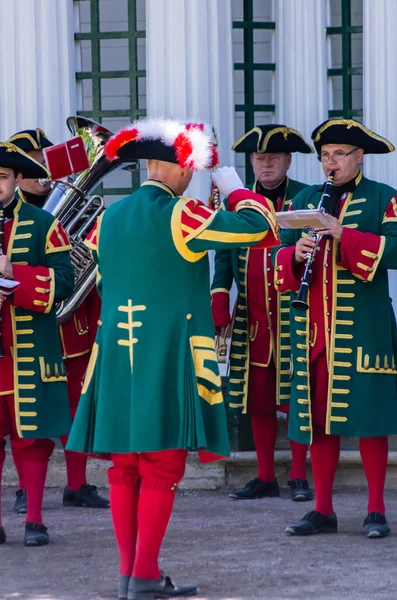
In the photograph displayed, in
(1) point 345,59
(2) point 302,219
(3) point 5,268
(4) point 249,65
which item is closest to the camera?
(2) point 302,219

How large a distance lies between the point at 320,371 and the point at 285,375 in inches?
36.5

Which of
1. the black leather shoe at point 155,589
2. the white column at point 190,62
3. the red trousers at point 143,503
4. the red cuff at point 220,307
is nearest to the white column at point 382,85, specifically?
the white column at point 190,62

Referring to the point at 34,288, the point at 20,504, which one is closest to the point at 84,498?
the point at 20,504

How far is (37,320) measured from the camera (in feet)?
21.7

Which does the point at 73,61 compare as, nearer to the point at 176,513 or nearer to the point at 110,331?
the point at 176,513

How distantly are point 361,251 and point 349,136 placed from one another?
574 millimetres

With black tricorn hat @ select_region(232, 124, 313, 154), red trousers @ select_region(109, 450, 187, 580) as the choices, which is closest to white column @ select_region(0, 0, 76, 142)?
black tricorn hat @ select_region(232, 124, 313, 154)

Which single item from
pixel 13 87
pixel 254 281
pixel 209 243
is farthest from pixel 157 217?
pixel 13 87

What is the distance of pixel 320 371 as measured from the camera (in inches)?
263

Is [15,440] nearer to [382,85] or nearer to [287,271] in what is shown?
[287,271]

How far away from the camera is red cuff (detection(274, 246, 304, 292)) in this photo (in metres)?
6.69

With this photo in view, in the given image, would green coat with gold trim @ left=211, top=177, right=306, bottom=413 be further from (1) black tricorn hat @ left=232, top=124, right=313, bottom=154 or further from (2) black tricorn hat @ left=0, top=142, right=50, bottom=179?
(2) black tricorn hat @ left=0, top=142, right=50, bottom=179

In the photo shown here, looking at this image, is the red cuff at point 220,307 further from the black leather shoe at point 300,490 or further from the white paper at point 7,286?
the white paper at point 7,286

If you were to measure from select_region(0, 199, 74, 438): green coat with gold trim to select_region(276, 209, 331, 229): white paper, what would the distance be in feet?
3.65
